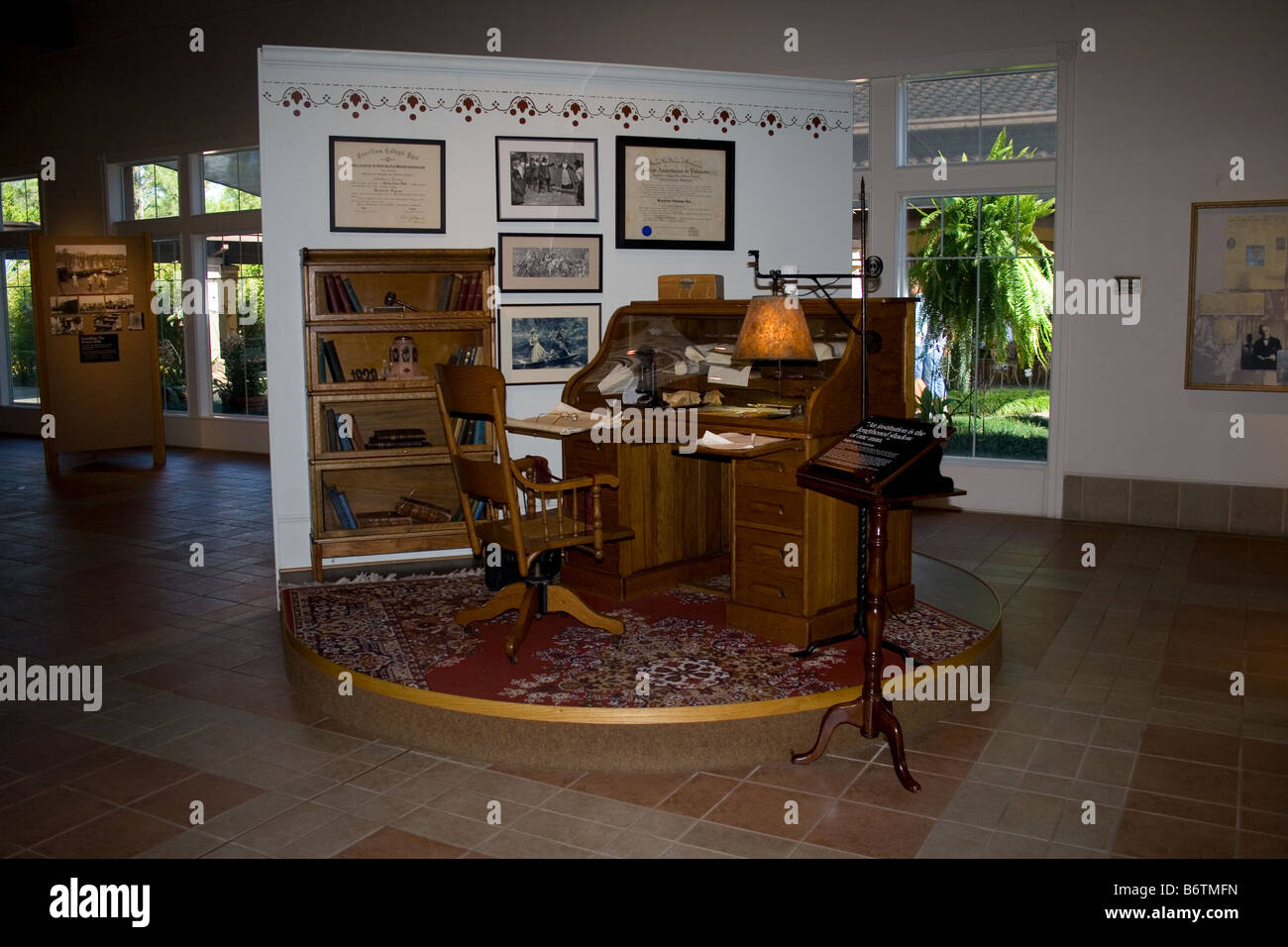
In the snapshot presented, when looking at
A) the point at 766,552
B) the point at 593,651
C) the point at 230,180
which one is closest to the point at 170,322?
the point at 230,180

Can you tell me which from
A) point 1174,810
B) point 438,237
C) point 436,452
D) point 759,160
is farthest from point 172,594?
point 1174,810

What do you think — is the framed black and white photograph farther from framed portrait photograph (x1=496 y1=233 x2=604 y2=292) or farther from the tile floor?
framed portrait photograph (x1=496 y1=233 x2=604 y2=292)

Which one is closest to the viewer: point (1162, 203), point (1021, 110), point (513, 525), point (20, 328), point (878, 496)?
point (878, 496)

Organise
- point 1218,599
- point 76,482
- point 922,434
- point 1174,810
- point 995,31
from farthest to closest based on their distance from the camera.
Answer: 1. point 76,482
2. point 995,31
3. point 1218,599
4. point 922,434
5. point 1174,810

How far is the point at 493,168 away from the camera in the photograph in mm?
6504

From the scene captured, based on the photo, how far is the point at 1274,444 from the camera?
25.1 feet

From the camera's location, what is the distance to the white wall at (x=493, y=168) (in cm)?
617

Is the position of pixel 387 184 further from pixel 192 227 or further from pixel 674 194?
pixel 192 227

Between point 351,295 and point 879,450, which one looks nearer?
point 879,450

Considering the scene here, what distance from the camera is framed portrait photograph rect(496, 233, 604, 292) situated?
6.57 meters

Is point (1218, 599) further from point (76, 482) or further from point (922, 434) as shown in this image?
point (76, 482)

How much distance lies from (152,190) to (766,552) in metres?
10.6

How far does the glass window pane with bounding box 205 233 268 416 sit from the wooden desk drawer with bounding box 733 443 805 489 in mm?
8721

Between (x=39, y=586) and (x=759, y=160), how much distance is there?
16.6 feet
